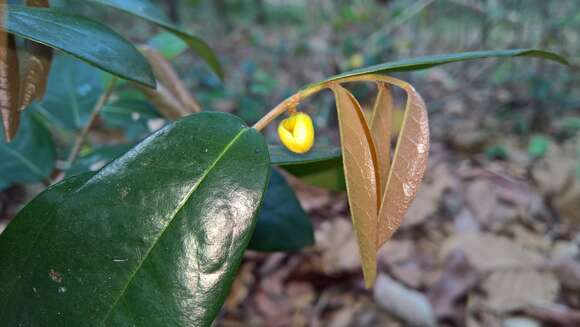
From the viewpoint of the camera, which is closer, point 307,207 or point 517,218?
point 517,218

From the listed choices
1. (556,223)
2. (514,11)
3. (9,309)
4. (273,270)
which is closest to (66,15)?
(9,309)

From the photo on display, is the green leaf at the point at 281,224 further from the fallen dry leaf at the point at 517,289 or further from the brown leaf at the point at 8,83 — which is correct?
the fallen dry leaf at the point at 517,289

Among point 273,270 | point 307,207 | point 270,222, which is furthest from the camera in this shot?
point 307,207

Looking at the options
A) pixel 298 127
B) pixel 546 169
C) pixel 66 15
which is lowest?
pixel 546 169

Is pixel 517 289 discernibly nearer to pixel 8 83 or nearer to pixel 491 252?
pixel 491 252

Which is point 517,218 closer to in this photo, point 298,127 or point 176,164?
point 298,127

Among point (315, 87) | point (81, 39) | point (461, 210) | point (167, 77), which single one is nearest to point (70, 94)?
point (167, 77)

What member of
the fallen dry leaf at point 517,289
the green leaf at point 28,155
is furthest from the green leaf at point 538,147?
the green leaf at point 28,155

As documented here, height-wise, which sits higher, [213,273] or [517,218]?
[213,273]
